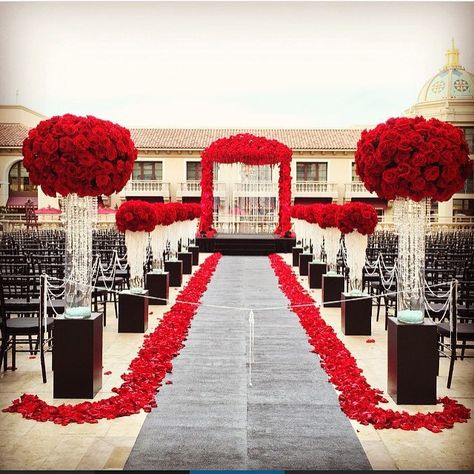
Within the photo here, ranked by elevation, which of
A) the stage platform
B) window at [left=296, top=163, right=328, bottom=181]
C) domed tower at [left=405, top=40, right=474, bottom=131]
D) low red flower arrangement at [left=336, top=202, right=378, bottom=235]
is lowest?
the stage platform

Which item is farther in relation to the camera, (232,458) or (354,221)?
(354,221)

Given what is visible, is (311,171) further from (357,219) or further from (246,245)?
(357,219)

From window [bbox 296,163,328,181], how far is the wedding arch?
14862mm

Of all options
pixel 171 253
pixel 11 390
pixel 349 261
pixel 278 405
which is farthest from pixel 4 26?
pixel 171 253

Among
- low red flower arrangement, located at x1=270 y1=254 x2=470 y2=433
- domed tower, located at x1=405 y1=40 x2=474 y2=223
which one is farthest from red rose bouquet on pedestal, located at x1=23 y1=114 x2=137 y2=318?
domed tower, located at x1=405 y1=40 x2=474 y2=223

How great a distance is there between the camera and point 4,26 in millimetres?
6273

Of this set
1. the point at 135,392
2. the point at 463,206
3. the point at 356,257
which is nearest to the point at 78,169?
the point at 135,392

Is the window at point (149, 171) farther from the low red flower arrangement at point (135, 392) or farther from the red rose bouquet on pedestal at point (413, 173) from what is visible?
the red rose bouquet on pedestal at point (413, 173)

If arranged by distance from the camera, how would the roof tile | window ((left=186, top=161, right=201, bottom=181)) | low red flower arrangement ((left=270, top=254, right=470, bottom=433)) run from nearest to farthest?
low red flower arrangement ((left=270, top=254, right=470, bottom=433)) → the roof tile → window ((left=186, top=161, right=201, bottom=181))

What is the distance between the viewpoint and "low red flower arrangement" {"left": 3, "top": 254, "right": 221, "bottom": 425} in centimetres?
478

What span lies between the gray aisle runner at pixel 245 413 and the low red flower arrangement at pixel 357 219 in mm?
1679

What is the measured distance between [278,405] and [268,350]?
191 centimetres

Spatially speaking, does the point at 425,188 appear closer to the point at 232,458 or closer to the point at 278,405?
the point at 278,405

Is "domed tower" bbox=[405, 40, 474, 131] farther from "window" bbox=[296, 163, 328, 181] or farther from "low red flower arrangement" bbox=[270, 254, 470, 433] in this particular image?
"low red flower arrangement" bbox=[270, 254, 470, 433]
